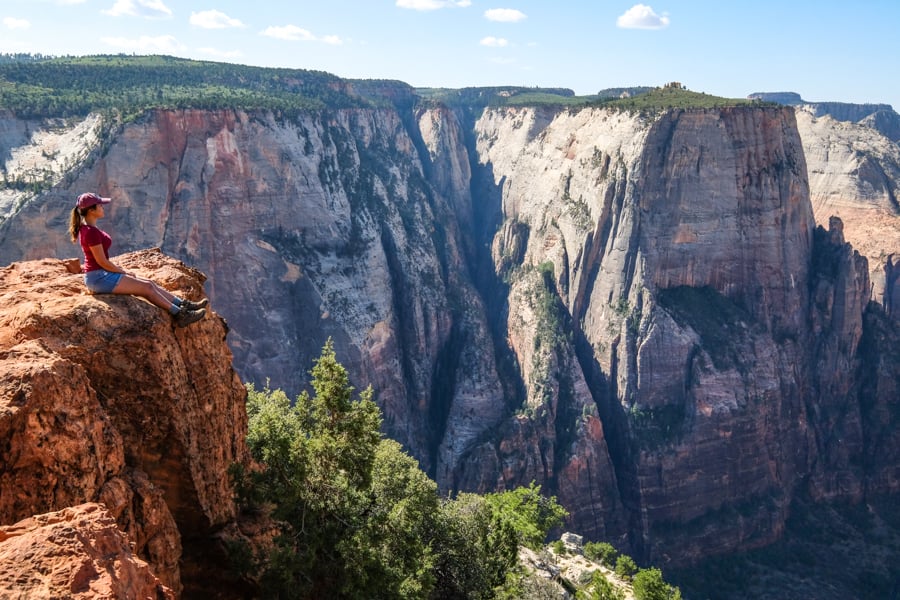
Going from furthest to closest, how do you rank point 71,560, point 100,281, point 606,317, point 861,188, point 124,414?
point 861,188, point 606,317, point 100,281, point 124,414, point 71,560

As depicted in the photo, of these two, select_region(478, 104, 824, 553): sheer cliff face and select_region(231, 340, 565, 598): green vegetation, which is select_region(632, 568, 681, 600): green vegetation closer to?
select_region(231, 340, 565, 598): green vegetation

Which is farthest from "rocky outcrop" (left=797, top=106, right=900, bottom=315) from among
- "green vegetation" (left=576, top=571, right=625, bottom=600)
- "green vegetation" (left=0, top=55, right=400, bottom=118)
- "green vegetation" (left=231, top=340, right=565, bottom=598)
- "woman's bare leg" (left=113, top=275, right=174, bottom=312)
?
"woman's bare leg" (left=113, top=275, right=174, bottom=312)

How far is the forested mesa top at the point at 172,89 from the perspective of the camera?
200 feet

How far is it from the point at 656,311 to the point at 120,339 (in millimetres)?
58654

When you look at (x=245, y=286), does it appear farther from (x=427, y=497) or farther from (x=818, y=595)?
(x=818, y=595)

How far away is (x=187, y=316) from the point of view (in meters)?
15.1

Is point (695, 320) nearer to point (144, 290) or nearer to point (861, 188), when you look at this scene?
point (861, 188)

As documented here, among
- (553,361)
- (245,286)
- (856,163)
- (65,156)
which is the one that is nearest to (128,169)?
(65,156)

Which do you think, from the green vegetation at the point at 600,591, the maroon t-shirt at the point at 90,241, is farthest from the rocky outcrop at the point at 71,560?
the green vegetation at the point at 600,591

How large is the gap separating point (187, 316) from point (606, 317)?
193 feet

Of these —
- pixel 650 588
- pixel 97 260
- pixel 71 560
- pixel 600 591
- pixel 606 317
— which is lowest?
pixel 650 588

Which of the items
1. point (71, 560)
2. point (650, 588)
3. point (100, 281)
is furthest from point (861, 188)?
point (71, 560)

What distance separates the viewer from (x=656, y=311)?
65438 millimetres

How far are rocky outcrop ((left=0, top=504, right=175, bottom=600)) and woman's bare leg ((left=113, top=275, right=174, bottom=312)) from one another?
564 cm
